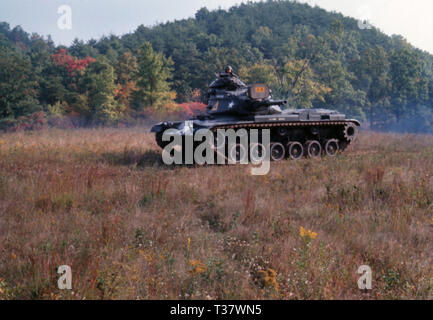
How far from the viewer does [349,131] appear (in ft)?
47.0

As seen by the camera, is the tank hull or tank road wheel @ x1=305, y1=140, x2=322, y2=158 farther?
tank road wheel @ x1=305, y1=140, x2=322, y2=158

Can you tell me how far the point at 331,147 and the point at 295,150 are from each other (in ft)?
6.15

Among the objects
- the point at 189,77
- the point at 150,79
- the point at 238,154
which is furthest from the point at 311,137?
the point at 189,77

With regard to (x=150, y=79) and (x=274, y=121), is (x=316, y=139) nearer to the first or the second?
(x=274, y=121)

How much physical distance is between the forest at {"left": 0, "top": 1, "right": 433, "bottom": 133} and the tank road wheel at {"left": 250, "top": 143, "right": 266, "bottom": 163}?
2143 cm

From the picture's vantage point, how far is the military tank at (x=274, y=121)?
12.0 meters

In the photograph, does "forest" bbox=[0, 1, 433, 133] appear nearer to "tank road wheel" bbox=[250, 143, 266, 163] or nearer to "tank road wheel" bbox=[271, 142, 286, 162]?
"tank road wheel" bbox=[250, 143, 266, 163]

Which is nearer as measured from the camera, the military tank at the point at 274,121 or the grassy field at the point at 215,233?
the grassy field at the point at 215,233

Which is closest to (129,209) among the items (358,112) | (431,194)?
(431,194)

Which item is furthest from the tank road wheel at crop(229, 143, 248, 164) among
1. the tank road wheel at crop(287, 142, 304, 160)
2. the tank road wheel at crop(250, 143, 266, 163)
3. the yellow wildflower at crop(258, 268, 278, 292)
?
the yellow wildflower at crop(258, 268, 278, 292)

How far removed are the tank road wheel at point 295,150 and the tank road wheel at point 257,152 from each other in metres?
1.04

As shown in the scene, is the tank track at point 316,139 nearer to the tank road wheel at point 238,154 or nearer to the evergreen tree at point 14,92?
the tank road wheel at point 238,154

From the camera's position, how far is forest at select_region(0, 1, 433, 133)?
34.7 meters

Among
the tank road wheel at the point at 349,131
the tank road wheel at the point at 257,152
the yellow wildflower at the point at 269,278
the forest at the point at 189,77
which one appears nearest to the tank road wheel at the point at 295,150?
the tank road wheel at the point at 257,152
